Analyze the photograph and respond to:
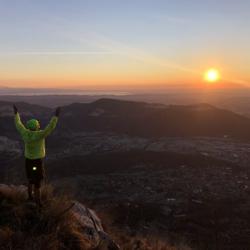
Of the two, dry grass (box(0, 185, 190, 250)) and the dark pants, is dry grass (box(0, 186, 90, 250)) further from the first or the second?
the dark pants

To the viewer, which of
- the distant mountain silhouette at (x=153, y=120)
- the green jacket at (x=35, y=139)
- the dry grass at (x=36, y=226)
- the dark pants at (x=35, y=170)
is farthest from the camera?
the distant mountain silhouette at (x=153, y=120)

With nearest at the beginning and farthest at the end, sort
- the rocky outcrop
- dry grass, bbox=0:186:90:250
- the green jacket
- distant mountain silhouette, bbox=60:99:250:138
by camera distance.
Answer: dry grass, bbox=0:186:90:250
the rocky outcrop
the green jacket
distant mountain silhouette, bbox=60:99:250:138

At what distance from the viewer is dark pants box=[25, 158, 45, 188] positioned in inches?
210

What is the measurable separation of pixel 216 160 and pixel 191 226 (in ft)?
37.1

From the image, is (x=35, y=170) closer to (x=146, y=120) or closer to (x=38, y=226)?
(x=38, y=226)

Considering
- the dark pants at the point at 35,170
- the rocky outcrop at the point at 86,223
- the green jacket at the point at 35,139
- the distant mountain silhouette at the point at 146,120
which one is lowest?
the distant mountain silhouette at the point at 146,120

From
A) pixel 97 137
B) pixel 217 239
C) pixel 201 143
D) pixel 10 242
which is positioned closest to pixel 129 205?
pixel 217 239

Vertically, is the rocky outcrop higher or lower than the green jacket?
lower

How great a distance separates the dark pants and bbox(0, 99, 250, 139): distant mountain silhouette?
3040 centimetres

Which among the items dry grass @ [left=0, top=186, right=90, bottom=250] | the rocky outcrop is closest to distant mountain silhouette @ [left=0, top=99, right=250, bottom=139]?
the rocky outcrop

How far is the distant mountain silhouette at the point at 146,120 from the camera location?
36562 millimetres

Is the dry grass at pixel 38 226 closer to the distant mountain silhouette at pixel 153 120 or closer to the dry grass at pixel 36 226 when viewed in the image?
the dry grass at pixel 36 226

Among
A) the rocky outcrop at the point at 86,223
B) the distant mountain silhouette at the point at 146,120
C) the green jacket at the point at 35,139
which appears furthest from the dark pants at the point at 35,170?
the distant mountain silhouette at the point at 146,120

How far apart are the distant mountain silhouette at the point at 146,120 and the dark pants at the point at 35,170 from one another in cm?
3040
